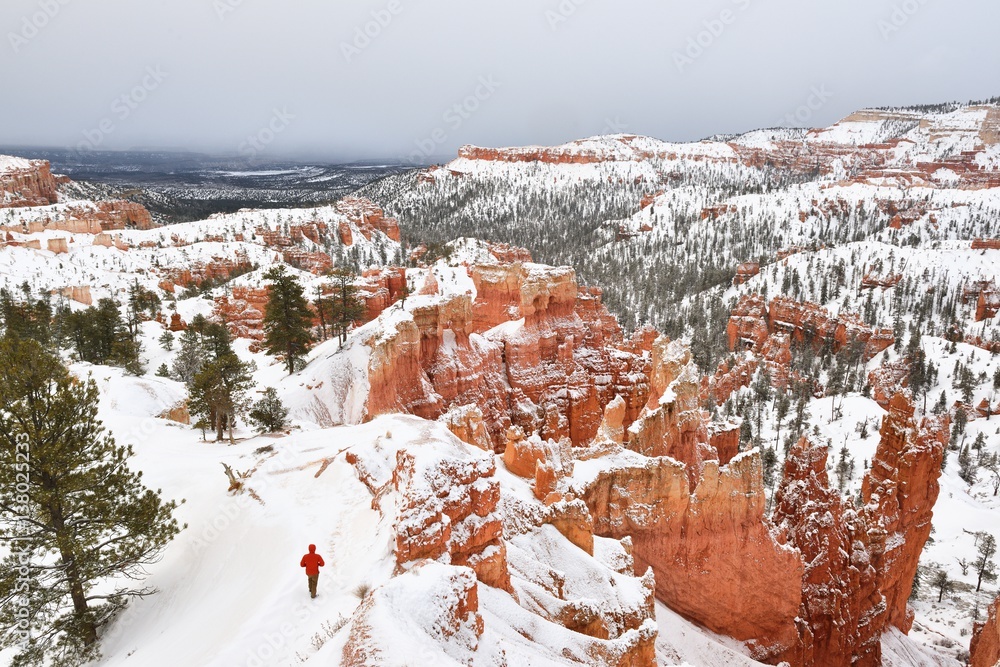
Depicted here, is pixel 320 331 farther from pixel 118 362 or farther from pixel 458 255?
pixel 458 255

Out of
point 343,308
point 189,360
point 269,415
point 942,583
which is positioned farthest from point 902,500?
point 189,360

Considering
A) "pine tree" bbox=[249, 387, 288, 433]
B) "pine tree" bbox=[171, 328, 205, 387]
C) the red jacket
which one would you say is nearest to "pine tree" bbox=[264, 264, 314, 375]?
"pine tree" bbox=[171, 328, 205, 387]

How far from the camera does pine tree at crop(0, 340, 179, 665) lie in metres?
10.7

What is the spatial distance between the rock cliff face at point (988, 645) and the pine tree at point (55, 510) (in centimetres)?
2235

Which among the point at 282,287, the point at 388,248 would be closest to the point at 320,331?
the point at 282,287

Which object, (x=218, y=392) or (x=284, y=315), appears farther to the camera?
(x=284, y=315)

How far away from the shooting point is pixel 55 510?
37.0ft

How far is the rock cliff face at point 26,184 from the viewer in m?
126

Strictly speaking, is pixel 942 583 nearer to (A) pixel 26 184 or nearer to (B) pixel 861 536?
(B) pixel 861 536

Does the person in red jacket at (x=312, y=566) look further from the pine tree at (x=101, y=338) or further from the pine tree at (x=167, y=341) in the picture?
the pine tree at (x=167, y=341)

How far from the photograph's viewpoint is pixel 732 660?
1530cm

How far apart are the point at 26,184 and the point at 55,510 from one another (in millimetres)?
164370

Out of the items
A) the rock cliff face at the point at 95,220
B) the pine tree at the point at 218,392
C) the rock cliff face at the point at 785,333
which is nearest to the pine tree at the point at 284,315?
the pine tree at the point at 218,392

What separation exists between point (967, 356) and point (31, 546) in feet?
320
